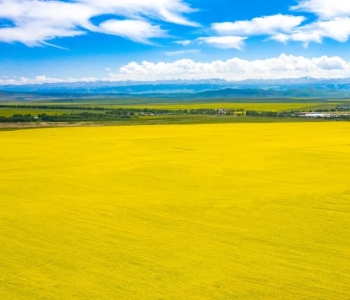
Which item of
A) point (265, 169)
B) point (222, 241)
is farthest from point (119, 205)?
point (265, 169)

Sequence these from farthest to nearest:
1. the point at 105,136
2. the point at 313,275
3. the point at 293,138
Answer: the point at 105,136 < the point at 293,138 < the point at 313,275

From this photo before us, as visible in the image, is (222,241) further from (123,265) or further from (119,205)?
(119,205)

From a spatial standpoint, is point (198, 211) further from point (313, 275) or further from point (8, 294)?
point (8, 294)

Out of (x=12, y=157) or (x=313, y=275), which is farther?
(x=12, y=157)

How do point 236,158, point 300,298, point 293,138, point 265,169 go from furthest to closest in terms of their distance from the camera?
point 293,138 < point 236,158 < point 265,169 < point 300,298

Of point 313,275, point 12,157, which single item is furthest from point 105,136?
point 313,275

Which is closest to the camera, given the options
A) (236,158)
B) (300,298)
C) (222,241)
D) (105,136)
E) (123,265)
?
(300,298)
